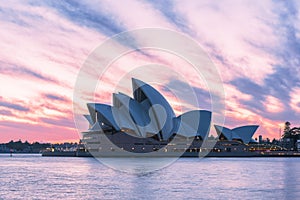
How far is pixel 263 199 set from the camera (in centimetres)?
1709

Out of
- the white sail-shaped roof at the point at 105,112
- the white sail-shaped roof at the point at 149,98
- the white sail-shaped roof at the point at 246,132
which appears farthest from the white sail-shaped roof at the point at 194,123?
the white sail-shaped roof at the point at 105,112

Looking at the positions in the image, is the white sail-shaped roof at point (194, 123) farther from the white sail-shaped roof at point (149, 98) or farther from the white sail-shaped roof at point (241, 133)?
the white sail-shaped roof at point (149, 98)

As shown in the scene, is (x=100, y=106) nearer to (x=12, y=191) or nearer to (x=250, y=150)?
(x=250, y=150)

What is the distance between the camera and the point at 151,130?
72.6m

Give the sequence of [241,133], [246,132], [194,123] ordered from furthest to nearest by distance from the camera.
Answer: [241,133], [246,132], [194,123]

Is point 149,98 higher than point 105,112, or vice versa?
point 149,98

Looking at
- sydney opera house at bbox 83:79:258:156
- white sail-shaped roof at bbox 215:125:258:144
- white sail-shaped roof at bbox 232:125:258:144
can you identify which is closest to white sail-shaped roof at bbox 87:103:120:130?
sydney opera house at bbox 83:79:258:156

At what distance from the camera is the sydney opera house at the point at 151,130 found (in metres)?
67.6

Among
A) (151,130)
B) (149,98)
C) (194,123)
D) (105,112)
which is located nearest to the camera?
(149,98)

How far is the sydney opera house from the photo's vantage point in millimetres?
67625

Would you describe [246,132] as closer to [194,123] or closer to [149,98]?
[194,123]

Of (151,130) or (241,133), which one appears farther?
(241,133)

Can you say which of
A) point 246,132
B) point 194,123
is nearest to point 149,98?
point 194,123

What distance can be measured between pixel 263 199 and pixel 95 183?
9.39 m
